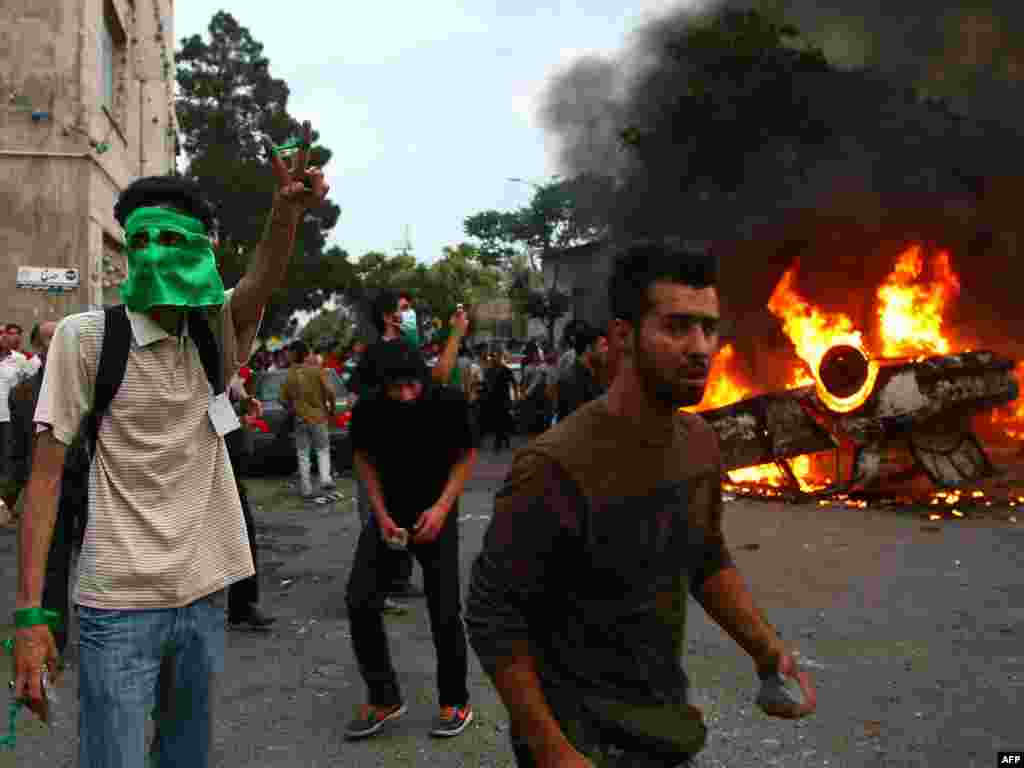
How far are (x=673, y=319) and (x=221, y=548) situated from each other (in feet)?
4.34

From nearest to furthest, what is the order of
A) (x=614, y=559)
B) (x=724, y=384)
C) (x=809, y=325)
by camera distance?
1. (x=614, y=559)
2. (x=809, y=325)
3. (x=724, y=384)

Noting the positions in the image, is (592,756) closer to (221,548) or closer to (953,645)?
(221,548)

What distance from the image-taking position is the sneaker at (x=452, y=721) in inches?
180

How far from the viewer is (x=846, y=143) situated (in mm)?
14805

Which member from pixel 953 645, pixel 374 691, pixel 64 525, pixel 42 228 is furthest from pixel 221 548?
pixel 42 228

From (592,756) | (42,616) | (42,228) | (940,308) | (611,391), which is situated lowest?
(592,756)

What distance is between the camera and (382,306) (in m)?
6.21

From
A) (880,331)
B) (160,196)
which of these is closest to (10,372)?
(160,196)

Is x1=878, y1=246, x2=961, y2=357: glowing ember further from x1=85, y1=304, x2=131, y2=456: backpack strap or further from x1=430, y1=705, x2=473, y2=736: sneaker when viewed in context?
x1=85, y1=304, x2=131, y2=456: backpack strap

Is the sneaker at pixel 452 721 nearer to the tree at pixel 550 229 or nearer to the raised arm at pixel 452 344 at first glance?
the raised arm at pixel 452 344

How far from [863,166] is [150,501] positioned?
13830mm

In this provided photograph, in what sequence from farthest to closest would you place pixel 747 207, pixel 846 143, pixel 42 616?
1. pixel 747 207
2. pixel 846 143
3. pixel 42 616

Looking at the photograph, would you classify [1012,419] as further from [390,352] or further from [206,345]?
[206,345]

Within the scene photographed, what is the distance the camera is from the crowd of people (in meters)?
1.99
